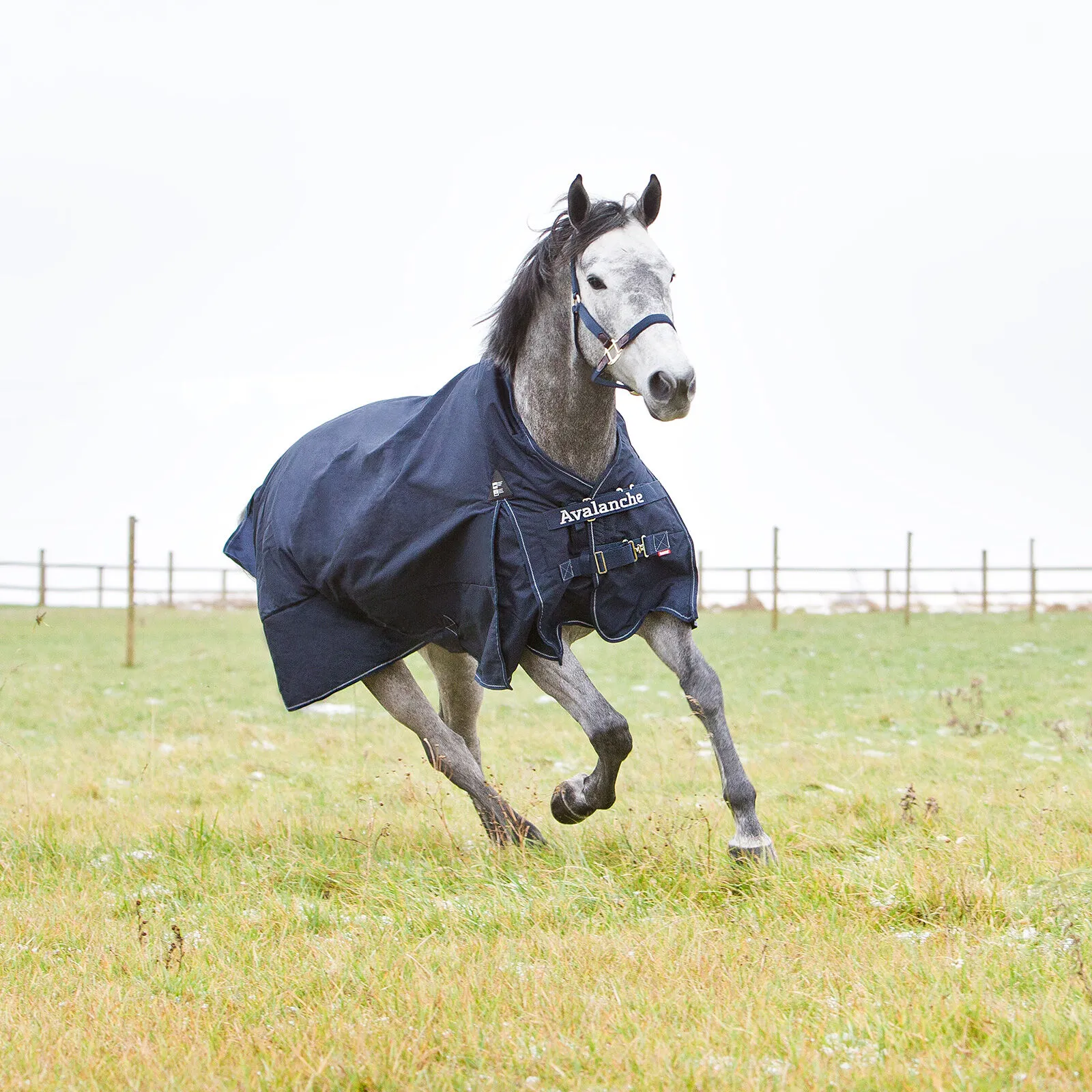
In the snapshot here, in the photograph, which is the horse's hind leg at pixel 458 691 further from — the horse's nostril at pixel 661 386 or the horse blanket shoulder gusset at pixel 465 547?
the horse's nostril at pixel 661 386

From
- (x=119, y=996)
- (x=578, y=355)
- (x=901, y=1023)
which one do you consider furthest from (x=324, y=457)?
(x=901, y=1023)

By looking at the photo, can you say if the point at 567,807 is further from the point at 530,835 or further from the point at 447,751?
the point at 447,751

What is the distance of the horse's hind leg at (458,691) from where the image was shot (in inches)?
221

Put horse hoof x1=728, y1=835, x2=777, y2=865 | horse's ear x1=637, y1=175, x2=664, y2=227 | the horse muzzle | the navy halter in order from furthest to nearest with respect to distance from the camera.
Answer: horse's ear x1=637, y1=175, x2=664, y2=227, horse hoof x1=728, y1=835, x2=777, y2=865, the navy halter, the horse muzzle

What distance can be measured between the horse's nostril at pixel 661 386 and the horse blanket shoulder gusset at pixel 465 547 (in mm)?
588

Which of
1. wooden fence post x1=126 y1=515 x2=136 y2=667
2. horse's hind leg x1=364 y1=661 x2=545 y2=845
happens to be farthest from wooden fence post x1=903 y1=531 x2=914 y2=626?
horse's hind leg x1=364 y1=661 x2=545 y2=845

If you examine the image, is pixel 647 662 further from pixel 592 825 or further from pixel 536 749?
pixel 592 825

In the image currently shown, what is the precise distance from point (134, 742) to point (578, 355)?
5.79 meters

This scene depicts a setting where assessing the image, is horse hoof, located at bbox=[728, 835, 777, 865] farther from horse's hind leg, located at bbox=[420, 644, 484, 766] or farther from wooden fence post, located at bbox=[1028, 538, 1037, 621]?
wooden fence post, located at bbox=[1028, 538, 1037, 621]

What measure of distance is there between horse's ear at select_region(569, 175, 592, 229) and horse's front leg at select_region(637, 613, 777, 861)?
149cm

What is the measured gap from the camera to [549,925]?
336cm

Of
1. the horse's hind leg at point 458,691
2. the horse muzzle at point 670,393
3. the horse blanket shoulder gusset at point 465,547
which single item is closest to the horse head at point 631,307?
the horse muzzle at point 670,393

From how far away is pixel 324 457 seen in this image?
→ 511 centimetres

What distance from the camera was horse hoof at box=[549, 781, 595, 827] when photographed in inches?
171
